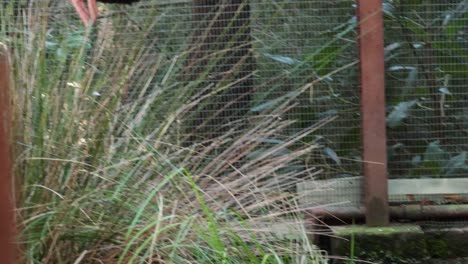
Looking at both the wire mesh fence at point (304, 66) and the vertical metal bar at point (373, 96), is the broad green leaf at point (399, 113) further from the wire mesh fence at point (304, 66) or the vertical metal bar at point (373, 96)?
the vertical metal bar at point (373, 96)

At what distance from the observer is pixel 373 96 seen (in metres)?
4.10

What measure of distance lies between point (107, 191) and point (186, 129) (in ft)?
2.59

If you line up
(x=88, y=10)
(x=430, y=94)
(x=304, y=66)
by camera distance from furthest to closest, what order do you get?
(x=430, y=94), (x=304, y=66), (x=88, y=10)

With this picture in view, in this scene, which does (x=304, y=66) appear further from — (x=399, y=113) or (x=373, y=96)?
(x=399, y=113)

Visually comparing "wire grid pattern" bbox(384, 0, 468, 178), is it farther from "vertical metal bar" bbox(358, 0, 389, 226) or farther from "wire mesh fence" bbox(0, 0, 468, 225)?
"vertical metal bar" bbox(358, 0, 389, 226)

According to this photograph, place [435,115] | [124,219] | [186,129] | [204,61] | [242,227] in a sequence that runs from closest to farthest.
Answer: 1. [124,219]
2. [242,227]
3. [186,129]
4. [204,61]
5. [435,115]

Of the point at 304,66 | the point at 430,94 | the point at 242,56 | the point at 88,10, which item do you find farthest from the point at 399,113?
the point at 88,10

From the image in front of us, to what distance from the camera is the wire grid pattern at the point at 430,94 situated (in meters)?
4.36

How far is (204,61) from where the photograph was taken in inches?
161

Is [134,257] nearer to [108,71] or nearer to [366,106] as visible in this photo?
[108,71]

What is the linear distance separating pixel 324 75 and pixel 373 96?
0.33m

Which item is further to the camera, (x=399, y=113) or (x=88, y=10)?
(x=399, y=113)

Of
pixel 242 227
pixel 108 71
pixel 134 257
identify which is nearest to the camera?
pixel 134 257


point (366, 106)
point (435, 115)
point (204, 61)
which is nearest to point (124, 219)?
point (204, 61)
